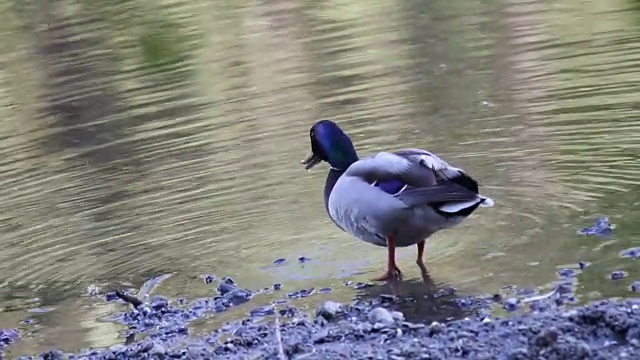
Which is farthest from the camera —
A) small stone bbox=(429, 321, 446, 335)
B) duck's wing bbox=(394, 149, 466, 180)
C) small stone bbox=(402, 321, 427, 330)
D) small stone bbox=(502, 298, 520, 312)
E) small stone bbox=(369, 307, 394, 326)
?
duck's wing bbox=(394, 149, 466, 180)

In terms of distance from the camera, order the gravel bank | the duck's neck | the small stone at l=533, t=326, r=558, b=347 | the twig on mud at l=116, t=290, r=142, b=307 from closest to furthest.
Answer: the small stone at l=533, t=326, r=558, b=347
the gravel bank
the twig on mud at l=116, t=290, r=142, b=307
the duck's neck

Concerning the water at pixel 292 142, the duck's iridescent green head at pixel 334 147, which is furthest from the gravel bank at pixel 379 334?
the duck's iridescent green head at pixel 334 147

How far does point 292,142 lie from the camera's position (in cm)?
1054

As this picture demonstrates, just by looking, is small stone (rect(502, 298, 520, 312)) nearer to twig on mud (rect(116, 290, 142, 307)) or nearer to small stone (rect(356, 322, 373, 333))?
small stone (rect(356, 322, 373, 333))

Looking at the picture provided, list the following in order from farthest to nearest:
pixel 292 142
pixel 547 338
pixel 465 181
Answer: pixel 292 142, pixel 465 181, pixel 547 338

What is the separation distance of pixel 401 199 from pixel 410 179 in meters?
0.12

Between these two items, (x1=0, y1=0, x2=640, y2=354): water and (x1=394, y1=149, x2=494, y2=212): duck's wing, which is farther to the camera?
(x1=0, y1=0, x2=640, y2=354): water

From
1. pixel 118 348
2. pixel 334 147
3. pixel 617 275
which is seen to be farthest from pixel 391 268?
pixel 118 348

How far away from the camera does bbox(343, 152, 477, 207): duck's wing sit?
20.8 feet

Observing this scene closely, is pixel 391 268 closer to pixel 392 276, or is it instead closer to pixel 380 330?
pixel 392 276

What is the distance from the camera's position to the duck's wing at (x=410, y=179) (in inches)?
250

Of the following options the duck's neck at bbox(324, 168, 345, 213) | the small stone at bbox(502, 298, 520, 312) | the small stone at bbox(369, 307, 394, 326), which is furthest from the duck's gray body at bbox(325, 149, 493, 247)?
the small stone at bbox(369, 307, 394, 326)

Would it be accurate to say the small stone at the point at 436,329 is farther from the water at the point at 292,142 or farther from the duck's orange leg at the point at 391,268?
the duck's orange leg at the point at 391,268

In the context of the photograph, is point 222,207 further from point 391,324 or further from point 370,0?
point 370,0
